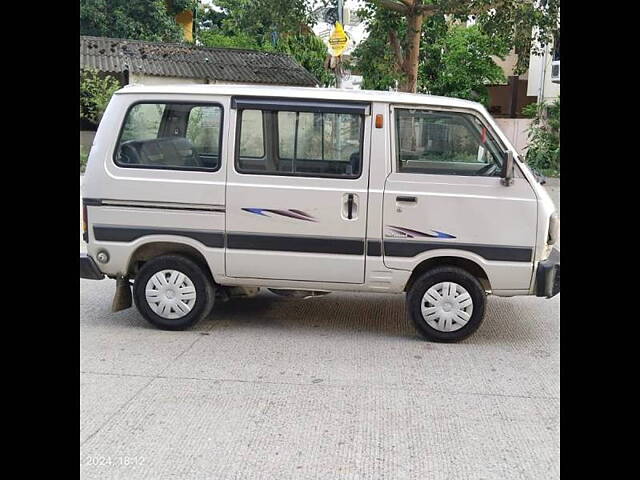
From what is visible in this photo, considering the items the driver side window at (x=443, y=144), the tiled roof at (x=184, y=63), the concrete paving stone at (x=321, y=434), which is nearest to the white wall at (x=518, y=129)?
the tiled roof at (x=184, y=63)

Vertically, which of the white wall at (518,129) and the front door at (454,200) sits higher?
the white wall at (518,129)

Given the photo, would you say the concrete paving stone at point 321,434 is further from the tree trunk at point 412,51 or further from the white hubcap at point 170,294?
the tree trunk at point 412,51

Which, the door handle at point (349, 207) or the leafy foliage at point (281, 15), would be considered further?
the leafy foliage at point (281, 15)

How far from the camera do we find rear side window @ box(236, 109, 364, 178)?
557 cm

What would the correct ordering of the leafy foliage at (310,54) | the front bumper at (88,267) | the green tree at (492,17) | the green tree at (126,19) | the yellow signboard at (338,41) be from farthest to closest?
the leafy foliage at (310,54) < the green tree at (126,19) < the yellow signboard at (338,41) < the green tree at (492,17) < the front bumper at (88,267)

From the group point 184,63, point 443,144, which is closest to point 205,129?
point 443,144

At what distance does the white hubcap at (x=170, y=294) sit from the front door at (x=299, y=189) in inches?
18.2

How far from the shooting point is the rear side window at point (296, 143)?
5.57 metres

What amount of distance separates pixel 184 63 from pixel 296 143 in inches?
635

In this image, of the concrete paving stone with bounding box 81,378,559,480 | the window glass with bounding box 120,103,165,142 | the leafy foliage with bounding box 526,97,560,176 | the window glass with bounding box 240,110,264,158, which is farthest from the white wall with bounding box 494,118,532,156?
the concrete paving stone with bounding box 81,378,559,480

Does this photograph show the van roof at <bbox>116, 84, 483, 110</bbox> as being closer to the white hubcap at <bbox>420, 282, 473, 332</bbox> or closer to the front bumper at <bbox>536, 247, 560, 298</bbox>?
the front bumper at <bbox>536, 247, 560, 298</bbox>

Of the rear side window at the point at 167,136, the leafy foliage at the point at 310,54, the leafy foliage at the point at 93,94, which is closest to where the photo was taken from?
the rear side window at the point at 167,136

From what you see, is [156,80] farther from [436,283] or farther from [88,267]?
[436,283]
